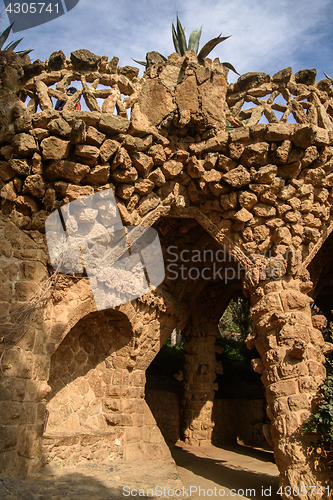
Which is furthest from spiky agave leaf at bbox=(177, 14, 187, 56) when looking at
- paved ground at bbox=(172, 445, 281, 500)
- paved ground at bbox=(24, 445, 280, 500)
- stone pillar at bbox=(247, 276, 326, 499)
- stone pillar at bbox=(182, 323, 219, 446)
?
paved ground at bbox=(172, 445, 281, 500)

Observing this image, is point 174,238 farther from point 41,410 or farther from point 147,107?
point 41,410

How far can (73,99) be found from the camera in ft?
16.1

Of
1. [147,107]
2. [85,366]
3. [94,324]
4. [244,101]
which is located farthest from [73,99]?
[85,366]

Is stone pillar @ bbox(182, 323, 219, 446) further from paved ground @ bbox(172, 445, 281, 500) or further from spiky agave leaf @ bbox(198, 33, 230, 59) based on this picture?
spiky agave leaf @ bbox(198, 33, 230, 59)

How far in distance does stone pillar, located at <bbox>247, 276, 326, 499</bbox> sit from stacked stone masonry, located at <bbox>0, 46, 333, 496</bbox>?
0.05 ft

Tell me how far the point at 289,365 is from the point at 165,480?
210 centimetres

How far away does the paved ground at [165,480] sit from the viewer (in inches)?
160

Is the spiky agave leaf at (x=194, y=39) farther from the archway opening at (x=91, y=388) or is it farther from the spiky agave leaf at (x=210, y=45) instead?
the archway opening at (x=91, y=388)

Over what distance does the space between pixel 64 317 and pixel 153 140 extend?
102 inches

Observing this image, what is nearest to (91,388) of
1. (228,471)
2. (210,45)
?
(228,471)

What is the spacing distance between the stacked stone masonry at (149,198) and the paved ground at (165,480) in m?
0.38

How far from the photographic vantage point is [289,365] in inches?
184

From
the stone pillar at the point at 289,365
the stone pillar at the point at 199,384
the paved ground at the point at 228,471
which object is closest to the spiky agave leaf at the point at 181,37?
the stone pillar at the point at 289,365

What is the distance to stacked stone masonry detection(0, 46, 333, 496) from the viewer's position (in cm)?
451
